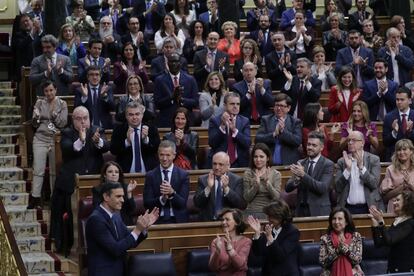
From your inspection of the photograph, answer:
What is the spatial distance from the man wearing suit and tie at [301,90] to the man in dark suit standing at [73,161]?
2.77 metres

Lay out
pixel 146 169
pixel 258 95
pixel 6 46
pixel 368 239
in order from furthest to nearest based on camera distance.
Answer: pixel 6 46
pixel 258 95
pixel 146 169
pixel 368 239

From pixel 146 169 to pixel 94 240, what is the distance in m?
2.48

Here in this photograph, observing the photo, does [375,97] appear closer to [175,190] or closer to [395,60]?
[395,60]

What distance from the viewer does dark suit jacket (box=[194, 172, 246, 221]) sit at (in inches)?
448

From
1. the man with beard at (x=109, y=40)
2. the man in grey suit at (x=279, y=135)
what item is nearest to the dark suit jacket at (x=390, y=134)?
the man in grey suit at (x=279, y=135)

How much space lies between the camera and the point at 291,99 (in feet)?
47.0

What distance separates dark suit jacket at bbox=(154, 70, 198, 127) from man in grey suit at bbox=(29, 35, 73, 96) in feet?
3.90

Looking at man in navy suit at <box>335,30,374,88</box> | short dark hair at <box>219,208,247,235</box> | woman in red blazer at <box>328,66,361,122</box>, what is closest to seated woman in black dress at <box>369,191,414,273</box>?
short dark hair at <box>219,208,247,235</box>

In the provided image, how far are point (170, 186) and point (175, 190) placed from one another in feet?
0.62

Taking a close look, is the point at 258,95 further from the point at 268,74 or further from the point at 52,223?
the point at 52,223

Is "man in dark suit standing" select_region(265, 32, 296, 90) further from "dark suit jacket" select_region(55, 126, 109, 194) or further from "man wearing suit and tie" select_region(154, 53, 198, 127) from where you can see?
"dark suit jacket" select_region(55, 126, 109, 194)

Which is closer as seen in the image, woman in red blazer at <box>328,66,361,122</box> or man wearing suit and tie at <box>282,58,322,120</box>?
woman in red blazer at <box>328,66,361,122</box>

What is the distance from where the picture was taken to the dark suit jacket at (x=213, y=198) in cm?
1137

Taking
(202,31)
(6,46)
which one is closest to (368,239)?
(202,31)
